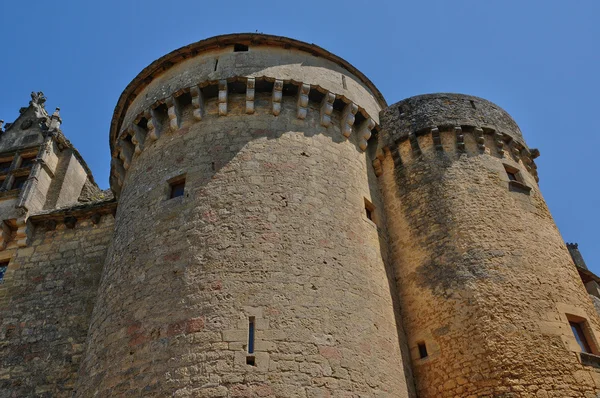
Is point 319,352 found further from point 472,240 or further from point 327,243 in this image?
point 472,240

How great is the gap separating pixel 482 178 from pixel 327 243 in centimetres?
417

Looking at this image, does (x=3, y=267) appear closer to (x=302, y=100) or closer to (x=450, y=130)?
(x=302, y=100)

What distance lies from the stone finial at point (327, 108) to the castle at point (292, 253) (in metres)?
0.05

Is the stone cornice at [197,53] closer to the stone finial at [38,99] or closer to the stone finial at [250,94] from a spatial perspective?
the stone finial at [250,94]

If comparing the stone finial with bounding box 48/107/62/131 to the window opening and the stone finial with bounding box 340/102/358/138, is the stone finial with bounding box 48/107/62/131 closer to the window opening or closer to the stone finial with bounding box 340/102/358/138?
the stone finial with bounding box 340/102/358/138

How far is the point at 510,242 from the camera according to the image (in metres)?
9.80

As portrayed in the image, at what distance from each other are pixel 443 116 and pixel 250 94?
4610 mm

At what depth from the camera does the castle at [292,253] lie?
7.66 m

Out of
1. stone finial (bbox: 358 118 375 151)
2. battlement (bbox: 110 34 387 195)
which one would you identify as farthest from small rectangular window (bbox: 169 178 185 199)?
stone finial (bbox: 358 118 375 151)

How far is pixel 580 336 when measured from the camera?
9039mm

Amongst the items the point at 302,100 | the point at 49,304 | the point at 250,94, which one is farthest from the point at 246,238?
the point at 49,304

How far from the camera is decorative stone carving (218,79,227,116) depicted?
10547 mm

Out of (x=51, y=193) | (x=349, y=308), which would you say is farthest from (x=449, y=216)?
(x=51, y=193)

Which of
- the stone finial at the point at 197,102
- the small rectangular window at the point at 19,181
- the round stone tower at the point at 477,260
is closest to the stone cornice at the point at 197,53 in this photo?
the stone finial at the point at 197,102
